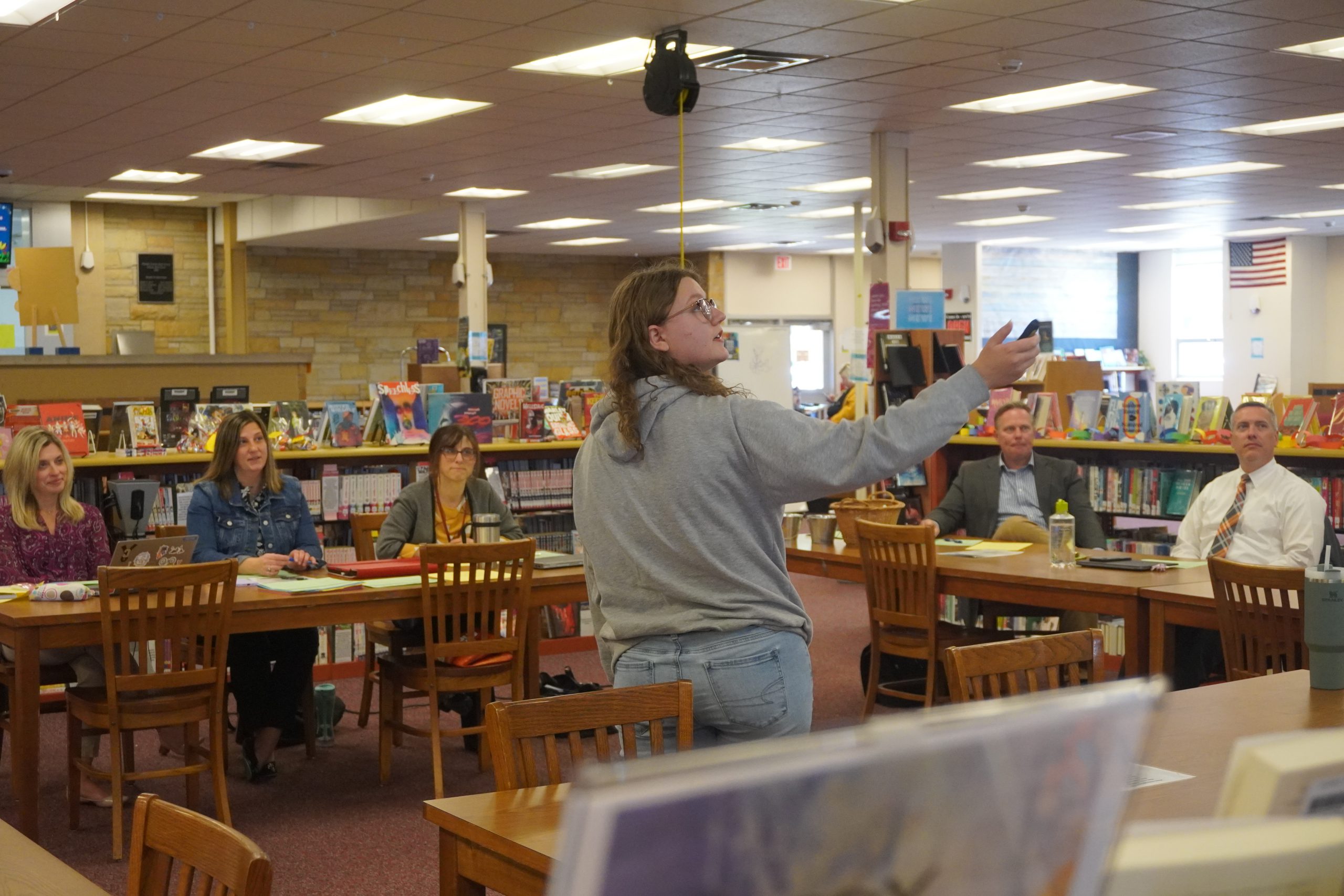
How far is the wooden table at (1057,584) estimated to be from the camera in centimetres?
466

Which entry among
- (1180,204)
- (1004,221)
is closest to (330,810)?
(1180,204)

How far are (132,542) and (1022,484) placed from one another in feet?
12.1

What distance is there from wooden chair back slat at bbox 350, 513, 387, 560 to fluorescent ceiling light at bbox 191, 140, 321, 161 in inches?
175

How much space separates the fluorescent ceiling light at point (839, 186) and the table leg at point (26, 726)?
8.96 metres

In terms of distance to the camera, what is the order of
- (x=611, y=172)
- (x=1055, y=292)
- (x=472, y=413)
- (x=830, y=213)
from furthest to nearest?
(x=1055, y=292)
(x=830, y=213)
(x=611, y=172)
(x=472, y=413)

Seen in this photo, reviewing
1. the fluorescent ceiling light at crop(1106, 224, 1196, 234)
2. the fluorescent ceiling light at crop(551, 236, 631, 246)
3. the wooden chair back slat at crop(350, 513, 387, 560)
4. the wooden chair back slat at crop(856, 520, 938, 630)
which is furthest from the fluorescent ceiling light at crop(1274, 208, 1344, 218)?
the wooden chair back slat at crop(350, 513, 387, 560)

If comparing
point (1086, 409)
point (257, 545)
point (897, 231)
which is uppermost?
point (897, 231)

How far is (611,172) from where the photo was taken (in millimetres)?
11555

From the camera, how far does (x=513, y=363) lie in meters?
18.8

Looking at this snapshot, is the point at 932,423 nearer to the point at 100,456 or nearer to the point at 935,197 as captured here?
the point at 100,456

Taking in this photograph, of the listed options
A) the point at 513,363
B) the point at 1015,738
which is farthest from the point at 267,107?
the point at 513,363

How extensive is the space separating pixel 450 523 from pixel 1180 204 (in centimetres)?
1103

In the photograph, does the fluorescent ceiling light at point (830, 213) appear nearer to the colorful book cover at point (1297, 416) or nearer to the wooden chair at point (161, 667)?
the colorful book cover at point (1297, 416)

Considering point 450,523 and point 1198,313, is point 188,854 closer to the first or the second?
point 450,523
